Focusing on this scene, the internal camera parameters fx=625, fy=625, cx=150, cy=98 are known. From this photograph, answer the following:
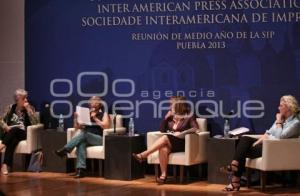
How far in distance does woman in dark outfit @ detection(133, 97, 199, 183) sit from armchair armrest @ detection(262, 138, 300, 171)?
1.15m

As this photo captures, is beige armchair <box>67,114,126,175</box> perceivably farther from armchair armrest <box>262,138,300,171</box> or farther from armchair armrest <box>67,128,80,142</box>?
armchair armrest <box>262,138,300,171</box>

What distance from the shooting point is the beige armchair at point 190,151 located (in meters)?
7.90

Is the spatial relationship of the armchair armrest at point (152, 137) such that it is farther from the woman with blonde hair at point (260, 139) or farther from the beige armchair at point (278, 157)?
the beige armchair at point (278, 157)

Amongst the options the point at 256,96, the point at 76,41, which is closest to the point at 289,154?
the point at 256,96

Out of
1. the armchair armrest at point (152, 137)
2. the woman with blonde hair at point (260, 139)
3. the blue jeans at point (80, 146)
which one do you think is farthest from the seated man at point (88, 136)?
the woman with blonde hair at point (260, 139)

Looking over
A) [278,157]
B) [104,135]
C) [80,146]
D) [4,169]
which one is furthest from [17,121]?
[278,157]

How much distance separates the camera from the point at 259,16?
8320 millimetres

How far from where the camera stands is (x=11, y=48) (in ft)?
32.0

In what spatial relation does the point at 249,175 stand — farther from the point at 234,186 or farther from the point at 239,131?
the point at 239,131

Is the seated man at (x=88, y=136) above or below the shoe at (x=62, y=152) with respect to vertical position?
above

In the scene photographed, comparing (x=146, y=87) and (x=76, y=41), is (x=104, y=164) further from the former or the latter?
(x=76, y=41)

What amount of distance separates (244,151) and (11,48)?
4.28 meters

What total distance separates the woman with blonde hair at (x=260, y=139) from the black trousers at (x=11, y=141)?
10.4 feet

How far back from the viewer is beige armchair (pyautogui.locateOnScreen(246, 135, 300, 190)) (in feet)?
23.9
